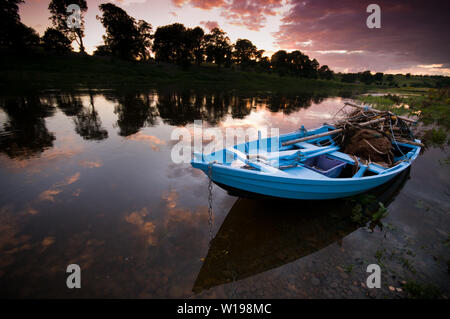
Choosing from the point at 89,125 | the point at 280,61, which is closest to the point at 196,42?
the point at 280,61

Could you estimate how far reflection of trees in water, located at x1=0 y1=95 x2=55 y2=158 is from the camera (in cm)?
794

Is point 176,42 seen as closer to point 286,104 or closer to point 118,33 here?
point 118,33

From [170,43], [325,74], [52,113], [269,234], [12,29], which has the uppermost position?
[170,43]

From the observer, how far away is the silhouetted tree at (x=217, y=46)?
223 ft

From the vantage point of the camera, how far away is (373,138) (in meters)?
7.36

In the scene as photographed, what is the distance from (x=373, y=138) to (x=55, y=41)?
68.8m

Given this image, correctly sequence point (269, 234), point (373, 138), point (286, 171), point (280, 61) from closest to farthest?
1. point (269, 234)
2. point (286, 171)
3. point (373, 138)
4. point (280, 61)

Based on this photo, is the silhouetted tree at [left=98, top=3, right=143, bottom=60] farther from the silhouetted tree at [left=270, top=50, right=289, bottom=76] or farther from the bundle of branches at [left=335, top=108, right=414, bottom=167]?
the bundle of branches at [left=335, top=108, right=414, bottom=167]

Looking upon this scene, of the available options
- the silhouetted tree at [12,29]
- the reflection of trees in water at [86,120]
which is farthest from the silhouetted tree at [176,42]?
the reflection of trees in water at [86,120]

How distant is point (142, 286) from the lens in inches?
131

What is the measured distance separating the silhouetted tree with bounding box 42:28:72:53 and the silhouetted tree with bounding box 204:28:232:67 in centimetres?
4010

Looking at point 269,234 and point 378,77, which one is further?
point 378,77

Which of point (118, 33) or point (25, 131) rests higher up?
point (118, 33)

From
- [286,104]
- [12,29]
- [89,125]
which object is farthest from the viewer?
[12,29]
